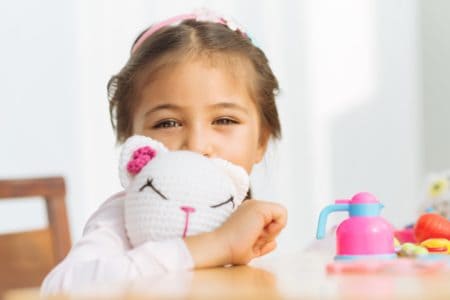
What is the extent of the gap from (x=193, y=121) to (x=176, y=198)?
33 centimetres

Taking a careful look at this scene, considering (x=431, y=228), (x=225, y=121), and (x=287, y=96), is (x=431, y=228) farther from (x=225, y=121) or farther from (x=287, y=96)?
(x=287, y=96)

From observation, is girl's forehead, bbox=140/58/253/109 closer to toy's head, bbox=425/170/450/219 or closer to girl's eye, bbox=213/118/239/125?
girl's eye, bbox=213/118/239/125

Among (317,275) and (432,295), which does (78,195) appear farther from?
(432,295)

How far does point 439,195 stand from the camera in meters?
2.05

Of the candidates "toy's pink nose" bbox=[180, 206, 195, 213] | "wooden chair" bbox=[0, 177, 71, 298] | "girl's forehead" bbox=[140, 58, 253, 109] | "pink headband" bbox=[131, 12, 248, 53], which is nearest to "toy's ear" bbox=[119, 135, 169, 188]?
"toy's pink nose" bbox=[180, 206, 195, 213]

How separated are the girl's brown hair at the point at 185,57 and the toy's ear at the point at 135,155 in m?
0.28

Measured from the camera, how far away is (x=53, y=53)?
268cm

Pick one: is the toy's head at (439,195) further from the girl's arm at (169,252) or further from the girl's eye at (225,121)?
the girl's arm at (169,252)

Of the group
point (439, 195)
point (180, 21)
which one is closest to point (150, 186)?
point (180, 21)

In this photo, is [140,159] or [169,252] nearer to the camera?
[169,252]

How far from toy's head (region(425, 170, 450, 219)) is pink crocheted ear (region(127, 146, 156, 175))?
1113mm

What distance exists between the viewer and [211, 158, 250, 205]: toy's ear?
1.03 m

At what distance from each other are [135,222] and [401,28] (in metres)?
2.91

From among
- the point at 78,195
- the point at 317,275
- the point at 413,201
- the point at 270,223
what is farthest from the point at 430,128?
the point at 317,275
